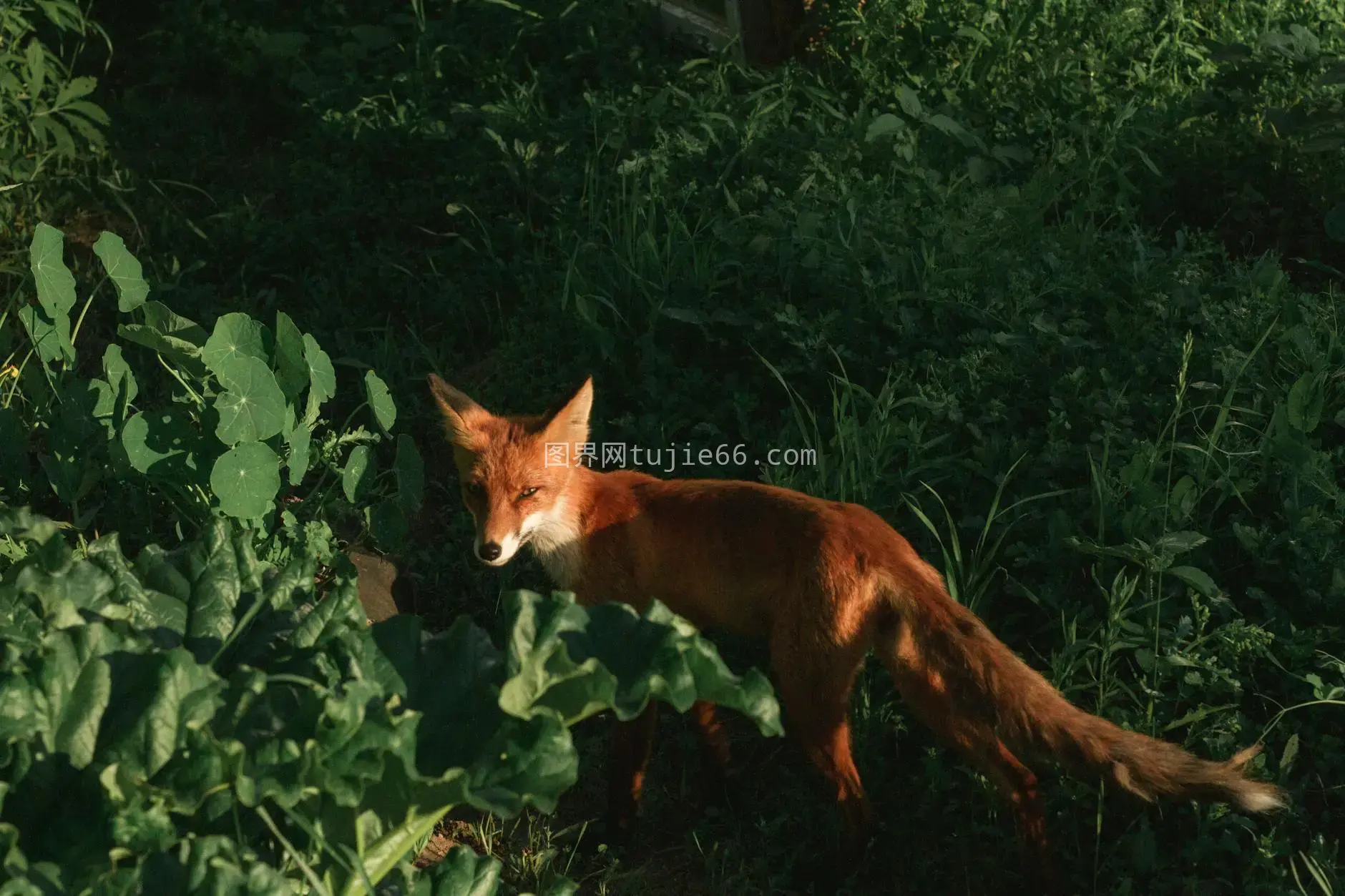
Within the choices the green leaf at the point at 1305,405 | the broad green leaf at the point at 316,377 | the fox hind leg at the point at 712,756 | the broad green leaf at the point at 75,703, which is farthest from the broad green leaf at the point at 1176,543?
the broad green leaf at the point at 75,703

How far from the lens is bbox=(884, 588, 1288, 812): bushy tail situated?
343 centimetres

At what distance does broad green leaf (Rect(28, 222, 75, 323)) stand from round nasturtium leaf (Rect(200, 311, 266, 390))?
32.4 inches

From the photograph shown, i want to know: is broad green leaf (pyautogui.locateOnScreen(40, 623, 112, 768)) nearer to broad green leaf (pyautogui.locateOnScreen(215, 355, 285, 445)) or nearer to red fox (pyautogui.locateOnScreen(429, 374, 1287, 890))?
red fox (pyautogui.locateOnScreen(429, 374, 1287, 890))

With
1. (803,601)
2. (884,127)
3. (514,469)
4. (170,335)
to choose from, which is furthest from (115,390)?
(884,127)

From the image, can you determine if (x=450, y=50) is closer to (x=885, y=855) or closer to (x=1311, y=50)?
(x=1311, y=50)

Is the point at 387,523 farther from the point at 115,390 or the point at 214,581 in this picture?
the point at 214,581

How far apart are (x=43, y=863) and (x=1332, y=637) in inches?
138

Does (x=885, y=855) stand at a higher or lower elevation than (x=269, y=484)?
lower

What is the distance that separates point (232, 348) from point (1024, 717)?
108 inches

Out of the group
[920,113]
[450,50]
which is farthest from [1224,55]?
[450,50]

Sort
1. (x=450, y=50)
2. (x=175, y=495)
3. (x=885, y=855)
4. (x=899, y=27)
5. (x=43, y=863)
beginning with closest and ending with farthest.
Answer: (x=43, y=863), (x=885, y=855), (x=175, y=495), (x=899, y=27), (x=450, y=50)

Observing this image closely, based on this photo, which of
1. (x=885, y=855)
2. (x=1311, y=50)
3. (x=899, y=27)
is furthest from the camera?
(x=899, y=27)

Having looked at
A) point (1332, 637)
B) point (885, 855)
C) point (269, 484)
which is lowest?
point (885, 855)

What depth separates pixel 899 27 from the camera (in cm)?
694
